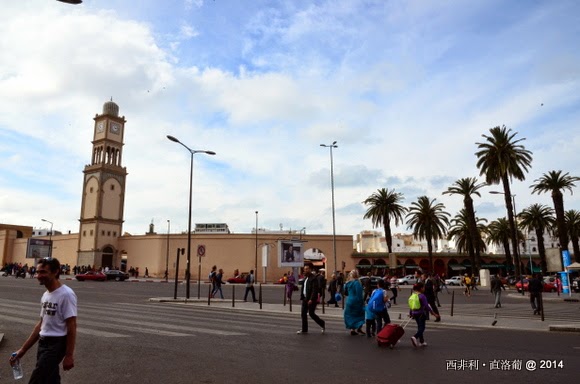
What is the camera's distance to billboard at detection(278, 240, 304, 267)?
3662 cm

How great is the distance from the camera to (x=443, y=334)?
38.3 feet

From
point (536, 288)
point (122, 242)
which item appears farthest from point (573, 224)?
point (122, 242)

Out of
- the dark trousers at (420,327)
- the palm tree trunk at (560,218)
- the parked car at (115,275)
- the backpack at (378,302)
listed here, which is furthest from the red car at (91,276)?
the palm tree trunk at (560,218)

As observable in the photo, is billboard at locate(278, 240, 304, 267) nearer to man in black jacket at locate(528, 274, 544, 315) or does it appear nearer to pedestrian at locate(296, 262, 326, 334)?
man in black jacket at locate(528, 274, 544, 315)

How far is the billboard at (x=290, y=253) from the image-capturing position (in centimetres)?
3662

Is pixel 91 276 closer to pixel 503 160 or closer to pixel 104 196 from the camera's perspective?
pixel 104 196

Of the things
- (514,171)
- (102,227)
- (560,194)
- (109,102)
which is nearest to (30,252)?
(102,227)

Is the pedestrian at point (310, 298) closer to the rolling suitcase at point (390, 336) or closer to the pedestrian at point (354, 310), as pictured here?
the pedestrian at point (354, 310)

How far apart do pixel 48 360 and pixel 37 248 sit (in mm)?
80253

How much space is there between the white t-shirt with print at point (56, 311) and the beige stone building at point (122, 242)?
5112cm

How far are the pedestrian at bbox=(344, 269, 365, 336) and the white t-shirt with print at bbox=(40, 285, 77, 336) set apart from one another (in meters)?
8.29

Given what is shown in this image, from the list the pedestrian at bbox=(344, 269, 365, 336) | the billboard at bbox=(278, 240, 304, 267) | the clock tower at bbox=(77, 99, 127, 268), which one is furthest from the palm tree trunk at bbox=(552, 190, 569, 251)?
the clock tower at bbox=(77, 99, 127, 268)

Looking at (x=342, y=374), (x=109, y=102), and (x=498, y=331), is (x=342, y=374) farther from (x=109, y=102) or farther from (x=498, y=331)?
(x=109, y=102)

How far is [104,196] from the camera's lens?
226 feet
